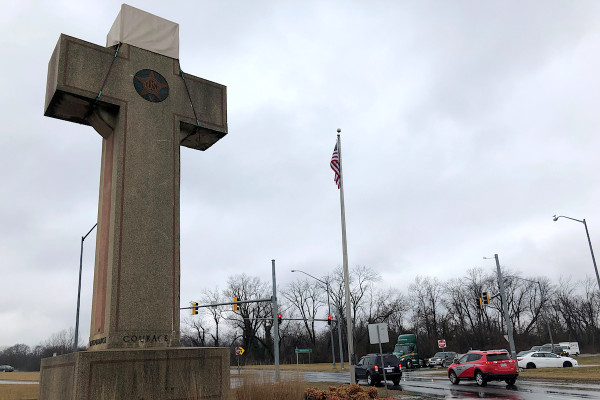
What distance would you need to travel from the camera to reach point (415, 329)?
82.8 m

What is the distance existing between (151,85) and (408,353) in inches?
1720

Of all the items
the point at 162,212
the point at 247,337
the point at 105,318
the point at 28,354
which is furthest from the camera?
the point at 28,354

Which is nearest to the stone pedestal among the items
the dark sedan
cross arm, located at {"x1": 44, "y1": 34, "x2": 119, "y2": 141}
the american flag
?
cross arm, located at {"x1": 44, "y1": 34, "x2": 119, "y2": 141}

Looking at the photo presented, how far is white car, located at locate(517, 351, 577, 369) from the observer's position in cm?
3291

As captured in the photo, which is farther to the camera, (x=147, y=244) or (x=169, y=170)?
(x=169, y=170)

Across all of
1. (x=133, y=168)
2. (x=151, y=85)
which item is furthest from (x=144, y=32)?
(x=133, y=168)

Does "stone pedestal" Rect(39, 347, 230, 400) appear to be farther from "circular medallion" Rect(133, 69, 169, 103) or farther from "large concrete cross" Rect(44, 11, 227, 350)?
"circular medallion" Rect(133, 69, 169, 103)

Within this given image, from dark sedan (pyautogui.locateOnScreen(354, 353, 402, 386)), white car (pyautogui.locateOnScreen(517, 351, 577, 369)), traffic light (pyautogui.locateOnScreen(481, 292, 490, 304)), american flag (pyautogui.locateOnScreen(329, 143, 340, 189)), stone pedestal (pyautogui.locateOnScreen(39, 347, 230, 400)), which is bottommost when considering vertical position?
white car (pyautogui.locateOnScreen(517, 351, 577, 369))

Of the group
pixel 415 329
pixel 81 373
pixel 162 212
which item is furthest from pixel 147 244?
pixel 415 329

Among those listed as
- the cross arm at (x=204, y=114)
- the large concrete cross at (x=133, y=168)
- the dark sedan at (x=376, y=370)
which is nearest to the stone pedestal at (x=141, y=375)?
the large concrete cross at (x=133, y=168)

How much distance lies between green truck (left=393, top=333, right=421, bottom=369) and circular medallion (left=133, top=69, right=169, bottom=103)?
41610 millimetres

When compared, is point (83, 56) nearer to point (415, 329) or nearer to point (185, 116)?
point (185, 116)

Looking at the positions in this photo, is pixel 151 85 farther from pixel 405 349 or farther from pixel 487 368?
pixel 405 349

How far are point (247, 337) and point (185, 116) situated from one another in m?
72.8
